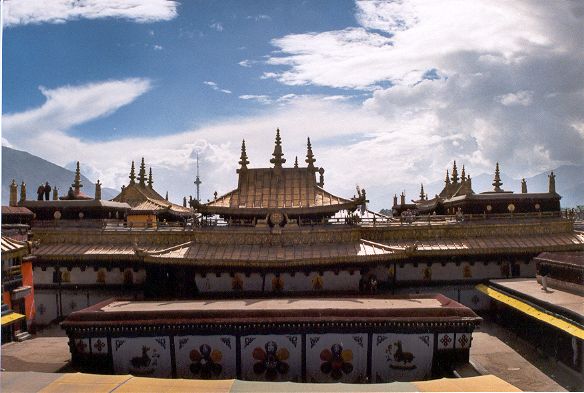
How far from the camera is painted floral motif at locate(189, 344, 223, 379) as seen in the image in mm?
17438

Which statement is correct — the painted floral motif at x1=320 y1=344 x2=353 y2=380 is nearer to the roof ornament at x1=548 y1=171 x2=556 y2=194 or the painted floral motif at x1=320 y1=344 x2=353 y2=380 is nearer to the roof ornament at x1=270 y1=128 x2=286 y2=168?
the roof ornament at x1=270 y1=128 x2=286 y2=168

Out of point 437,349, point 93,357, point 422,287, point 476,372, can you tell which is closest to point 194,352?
point 93,357

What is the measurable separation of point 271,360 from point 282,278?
19.8ft

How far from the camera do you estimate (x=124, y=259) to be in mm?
24891

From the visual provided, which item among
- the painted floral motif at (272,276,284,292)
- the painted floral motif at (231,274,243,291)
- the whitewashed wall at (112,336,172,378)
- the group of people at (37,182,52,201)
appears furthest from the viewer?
the group of people at (37,182,52,201)

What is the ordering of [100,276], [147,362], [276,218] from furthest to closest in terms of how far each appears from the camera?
1. [100,276]
2. [276,218]
3. [147,362]

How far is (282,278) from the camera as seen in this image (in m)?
23.0

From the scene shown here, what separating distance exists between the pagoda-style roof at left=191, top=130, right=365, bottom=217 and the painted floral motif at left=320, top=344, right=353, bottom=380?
8.64 metres

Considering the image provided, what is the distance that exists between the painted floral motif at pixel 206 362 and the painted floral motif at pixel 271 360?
55.8 inches

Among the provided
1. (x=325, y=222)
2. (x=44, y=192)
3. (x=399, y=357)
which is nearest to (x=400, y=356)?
(x=399, y=357)

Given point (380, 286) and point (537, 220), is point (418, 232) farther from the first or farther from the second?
point (537, 220)

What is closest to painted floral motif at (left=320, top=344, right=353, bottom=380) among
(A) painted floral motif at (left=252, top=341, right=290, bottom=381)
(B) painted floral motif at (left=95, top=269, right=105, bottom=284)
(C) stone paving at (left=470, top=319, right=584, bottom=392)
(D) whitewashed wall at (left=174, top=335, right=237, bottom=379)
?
(A) painted floral motif at (left=252, top=341, right=290, bottom=381)

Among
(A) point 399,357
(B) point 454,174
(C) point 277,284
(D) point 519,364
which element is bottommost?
(D) point 519,364

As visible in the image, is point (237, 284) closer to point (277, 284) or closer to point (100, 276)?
point (277, 284)
